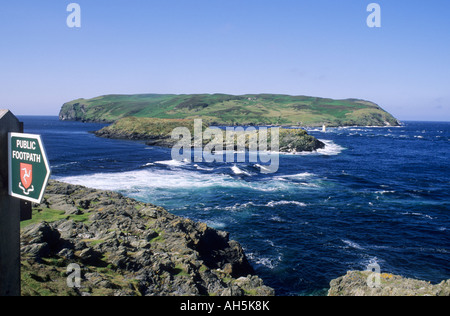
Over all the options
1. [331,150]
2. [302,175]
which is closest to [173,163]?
[302,175]

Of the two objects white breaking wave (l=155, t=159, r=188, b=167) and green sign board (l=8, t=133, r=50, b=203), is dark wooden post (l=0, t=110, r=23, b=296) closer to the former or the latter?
green sign board (l=8, t=133, r=50, b=203)

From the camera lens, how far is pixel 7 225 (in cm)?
561

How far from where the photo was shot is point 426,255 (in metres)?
26.5

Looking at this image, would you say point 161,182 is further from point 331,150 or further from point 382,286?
point 331,150

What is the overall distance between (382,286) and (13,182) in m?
15.7

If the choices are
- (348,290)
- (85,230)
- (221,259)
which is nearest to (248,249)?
(221,259)

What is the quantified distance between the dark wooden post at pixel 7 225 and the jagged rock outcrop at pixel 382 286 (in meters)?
13.7

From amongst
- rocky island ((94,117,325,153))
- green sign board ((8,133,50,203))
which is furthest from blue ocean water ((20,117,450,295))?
rocky island ((94,117,325,153))

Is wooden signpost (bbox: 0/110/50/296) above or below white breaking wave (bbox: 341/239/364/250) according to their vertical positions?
above

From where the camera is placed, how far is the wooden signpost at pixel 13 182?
17.5 ft

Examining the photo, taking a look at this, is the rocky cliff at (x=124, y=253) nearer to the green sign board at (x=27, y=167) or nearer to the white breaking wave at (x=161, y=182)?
the green sign board at (x=27, y=167)

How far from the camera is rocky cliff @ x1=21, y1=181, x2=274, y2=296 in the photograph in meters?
12.1

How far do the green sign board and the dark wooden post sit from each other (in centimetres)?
11
